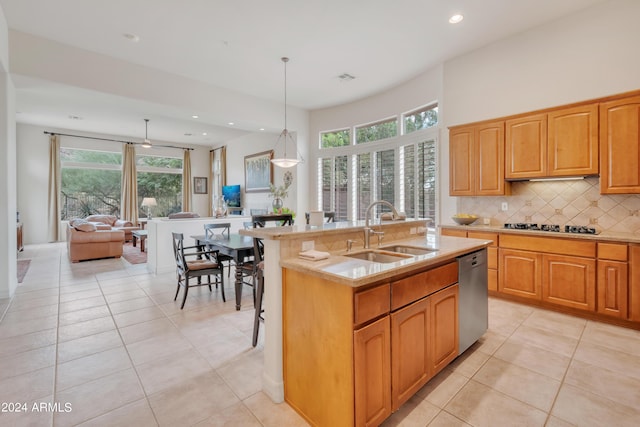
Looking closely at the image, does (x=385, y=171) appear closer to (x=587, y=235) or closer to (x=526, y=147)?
(x=526, y=147)

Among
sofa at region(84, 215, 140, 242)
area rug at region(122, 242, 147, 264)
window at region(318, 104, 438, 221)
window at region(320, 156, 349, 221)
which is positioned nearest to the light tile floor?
window at region(318, 104, 438, 221)

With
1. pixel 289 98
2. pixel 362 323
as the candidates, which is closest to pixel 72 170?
pixel 289 98

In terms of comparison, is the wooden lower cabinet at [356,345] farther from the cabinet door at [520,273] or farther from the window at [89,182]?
the window at [89,182]

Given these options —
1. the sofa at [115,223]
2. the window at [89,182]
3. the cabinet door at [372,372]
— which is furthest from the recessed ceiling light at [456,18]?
the window at [89,182]

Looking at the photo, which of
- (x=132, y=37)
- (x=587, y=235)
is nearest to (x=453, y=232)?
(x=587, y=235)

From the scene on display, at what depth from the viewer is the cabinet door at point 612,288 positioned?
2941mm

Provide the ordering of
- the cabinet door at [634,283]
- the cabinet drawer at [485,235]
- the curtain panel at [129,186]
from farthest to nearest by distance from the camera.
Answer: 1. the curtain panel at [129,186]
2. the cabinet drawer at [485,235]
3. the cabinet door at [634,283]

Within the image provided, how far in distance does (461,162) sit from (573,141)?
4.12ft

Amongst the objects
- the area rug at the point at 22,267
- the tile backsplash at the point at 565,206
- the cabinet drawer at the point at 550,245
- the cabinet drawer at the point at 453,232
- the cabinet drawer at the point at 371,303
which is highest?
the tile backsplash at the point at 565,206

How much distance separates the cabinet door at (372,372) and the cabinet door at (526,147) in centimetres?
318

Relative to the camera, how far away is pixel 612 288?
3000 millimetres

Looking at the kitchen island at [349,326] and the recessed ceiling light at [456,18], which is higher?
the recessed ceiling light at [456,18]

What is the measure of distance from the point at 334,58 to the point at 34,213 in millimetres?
9575

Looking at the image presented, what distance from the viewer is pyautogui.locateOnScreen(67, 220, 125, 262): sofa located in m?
6.21
